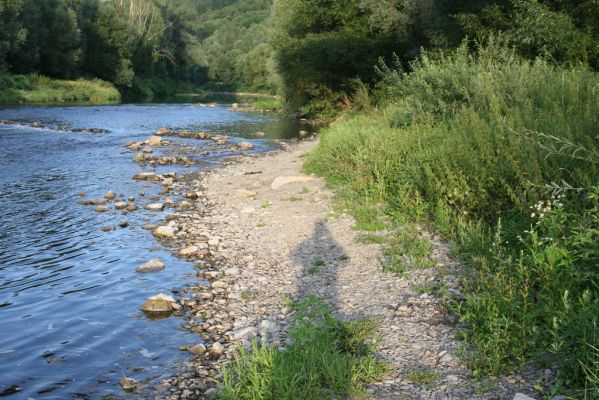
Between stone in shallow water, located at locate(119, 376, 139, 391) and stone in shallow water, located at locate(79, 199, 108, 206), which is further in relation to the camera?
stone in shallow water, located at locate(79, 199, 108, 206)

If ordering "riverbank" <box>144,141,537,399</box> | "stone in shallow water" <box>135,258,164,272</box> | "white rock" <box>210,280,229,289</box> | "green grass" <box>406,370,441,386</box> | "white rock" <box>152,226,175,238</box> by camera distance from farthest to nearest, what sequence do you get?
"white rock" <box>152,226,175,238</box> < "stone in shallow water" <box>135,258,164,272</box> < "white rock" <box>210,280,229,289</box> < "riverbank" <box>144,141,537,399</box> < "green grass" <box>406,370,441,386</box>

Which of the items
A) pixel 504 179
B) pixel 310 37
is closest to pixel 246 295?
pixel 504 179

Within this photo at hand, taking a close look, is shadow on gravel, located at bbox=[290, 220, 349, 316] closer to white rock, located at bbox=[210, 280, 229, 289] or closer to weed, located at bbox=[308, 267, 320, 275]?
weed, located at bbox=[308, 267, 320, 275]

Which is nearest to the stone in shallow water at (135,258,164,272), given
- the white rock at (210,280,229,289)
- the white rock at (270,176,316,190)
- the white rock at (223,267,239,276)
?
the white rock at (223,267,239,276)

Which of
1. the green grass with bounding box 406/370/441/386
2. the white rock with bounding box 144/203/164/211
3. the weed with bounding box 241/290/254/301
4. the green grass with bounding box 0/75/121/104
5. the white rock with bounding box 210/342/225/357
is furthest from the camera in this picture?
the green grass with bounding box 0/75/121/104

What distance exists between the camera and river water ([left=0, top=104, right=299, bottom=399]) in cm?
582

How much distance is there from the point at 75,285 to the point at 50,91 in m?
45.5

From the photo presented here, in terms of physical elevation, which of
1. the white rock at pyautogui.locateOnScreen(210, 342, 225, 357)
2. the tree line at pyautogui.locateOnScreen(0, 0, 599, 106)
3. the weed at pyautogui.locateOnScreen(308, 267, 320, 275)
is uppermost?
the tree line at pyautogui.locateOnScreen(0, 0, 599, 106)

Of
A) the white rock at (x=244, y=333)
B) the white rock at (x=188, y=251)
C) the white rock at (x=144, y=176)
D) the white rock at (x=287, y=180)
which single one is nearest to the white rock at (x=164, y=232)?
the white rock at (x=188, y=251)

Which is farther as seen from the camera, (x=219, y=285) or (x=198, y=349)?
(x=219, y=285)

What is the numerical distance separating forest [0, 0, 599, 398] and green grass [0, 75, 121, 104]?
24678 millimetres

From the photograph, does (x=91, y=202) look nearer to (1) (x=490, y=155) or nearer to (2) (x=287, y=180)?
(2) (x=287, y=180)

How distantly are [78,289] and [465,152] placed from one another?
21.2 ft

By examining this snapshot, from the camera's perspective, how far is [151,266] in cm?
899
